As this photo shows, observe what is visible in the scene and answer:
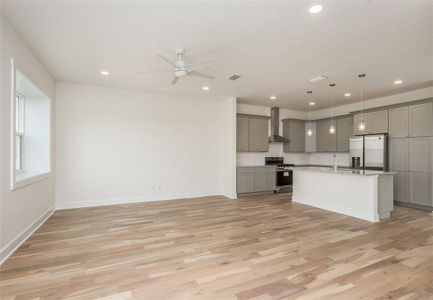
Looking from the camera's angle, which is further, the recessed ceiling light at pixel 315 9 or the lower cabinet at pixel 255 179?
the lower cabinet at pixel 255 179

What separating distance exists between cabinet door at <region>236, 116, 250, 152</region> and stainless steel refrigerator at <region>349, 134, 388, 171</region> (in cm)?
309

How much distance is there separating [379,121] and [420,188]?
1.91 meters

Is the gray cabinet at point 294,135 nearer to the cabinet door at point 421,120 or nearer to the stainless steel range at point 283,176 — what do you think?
the stainless steel range at point 283,176

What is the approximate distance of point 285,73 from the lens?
4438 millimetres

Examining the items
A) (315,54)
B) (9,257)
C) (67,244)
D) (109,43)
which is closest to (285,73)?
(315,54)

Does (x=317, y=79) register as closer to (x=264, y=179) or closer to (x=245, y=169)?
(x=245, y=169)

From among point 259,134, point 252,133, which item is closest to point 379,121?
point 259,134

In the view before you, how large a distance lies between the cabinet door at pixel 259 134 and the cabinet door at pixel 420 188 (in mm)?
3801

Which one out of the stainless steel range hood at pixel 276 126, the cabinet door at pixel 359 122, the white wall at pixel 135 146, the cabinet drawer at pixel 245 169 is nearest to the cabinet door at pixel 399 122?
the cabinet door at pixel 359 122

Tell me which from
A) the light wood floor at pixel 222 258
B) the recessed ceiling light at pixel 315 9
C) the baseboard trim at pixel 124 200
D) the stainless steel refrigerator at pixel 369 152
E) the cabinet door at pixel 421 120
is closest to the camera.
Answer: the light wood floor at pixel 222 258

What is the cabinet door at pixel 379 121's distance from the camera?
18.8 feet

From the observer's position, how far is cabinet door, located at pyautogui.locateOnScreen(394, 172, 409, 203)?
534 cm

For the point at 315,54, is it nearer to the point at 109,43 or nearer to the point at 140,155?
the point at 109,43

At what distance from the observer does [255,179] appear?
6.63 metres
